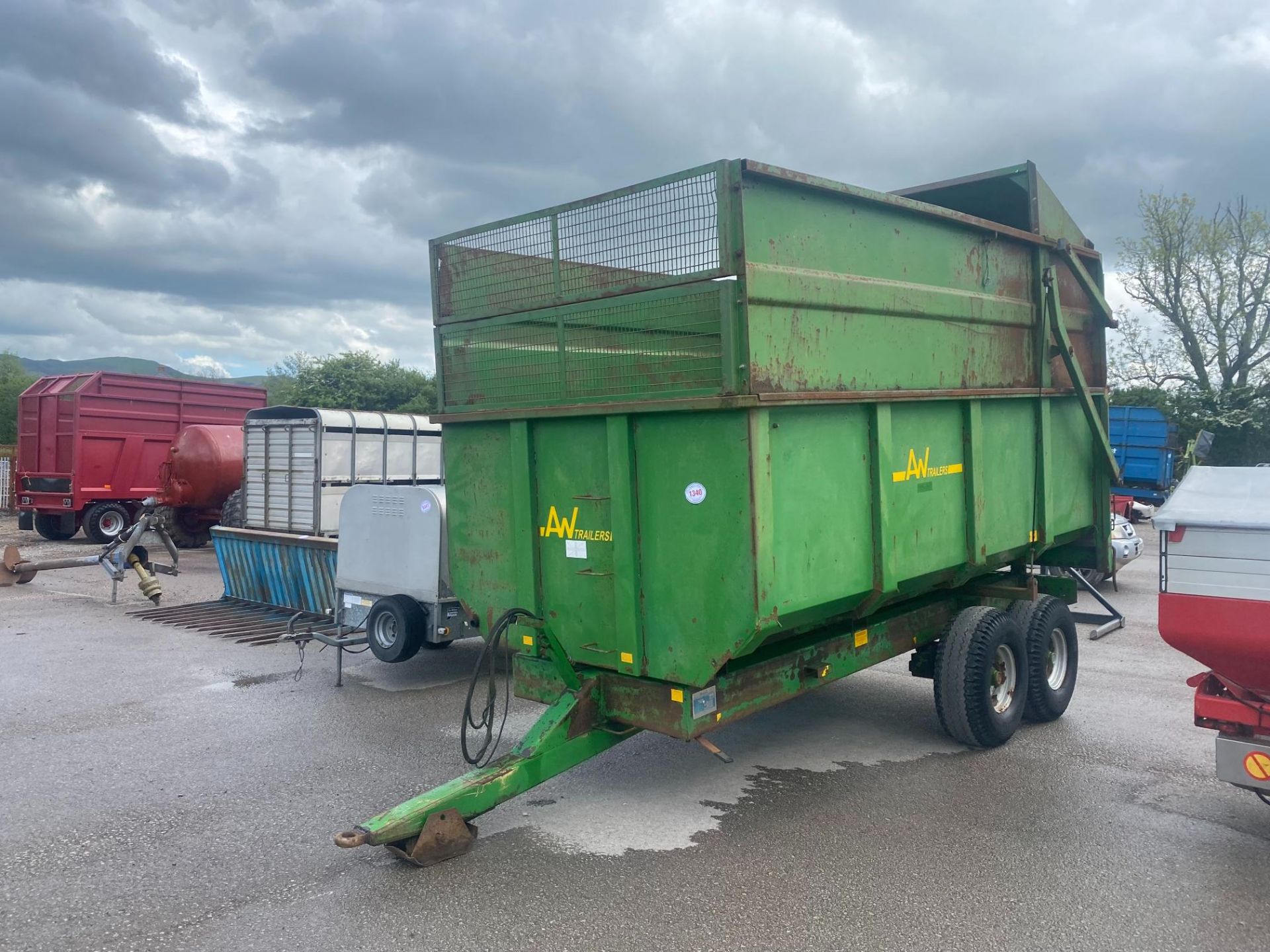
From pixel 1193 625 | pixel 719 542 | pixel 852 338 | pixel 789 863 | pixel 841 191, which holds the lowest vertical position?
pixel 789 863

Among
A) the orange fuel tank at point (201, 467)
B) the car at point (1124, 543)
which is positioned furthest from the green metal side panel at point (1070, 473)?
the orange fuel tank at point (201, 467)

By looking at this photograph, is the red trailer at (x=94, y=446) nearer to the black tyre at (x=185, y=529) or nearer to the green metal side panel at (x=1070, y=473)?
the black tyre at (x=185, y=529)

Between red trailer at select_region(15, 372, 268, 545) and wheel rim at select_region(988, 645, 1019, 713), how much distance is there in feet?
52.5

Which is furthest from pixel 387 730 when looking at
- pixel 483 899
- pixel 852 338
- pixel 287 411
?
pixel 287 411

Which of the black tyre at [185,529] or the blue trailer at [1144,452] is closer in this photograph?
the black tyre at [185,529]

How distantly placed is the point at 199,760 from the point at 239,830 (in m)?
1.23

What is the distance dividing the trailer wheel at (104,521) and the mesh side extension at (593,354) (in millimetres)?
14821

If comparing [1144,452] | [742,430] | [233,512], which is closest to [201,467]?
[233,512]

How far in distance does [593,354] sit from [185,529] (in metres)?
15.2

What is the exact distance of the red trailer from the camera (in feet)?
55.9

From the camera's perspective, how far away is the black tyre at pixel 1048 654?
5.95 metres

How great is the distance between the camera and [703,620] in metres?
4.16

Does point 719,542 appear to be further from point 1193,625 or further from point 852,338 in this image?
point 1193,625

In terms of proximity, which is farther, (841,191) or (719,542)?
(841,191)
